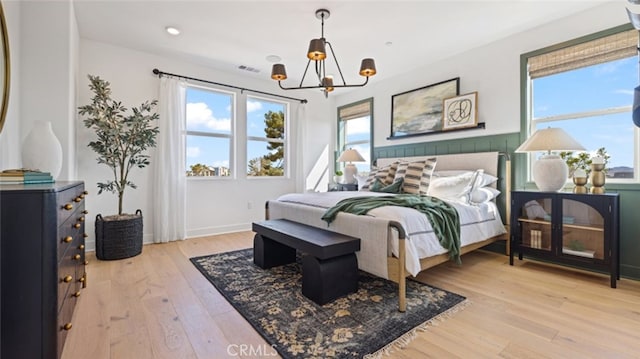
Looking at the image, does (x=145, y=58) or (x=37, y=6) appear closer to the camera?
(x=37, y=6)

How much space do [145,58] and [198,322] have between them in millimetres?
3623

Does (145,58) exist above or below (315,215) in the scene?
above

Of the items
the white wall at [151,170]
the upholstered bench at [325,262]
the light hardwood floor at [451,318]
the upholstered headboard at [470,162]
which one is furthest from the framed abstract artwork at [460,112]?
the upholstered bench at [325,262]

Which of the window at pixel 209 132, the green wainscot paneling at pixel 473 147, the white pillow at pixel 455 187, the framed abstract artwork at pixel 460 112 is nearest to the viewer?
the white pillow at pixel 455 187

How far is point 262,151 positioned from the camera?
502 cm

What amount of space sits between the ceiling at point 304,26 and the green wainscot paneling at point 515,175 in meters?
1.22

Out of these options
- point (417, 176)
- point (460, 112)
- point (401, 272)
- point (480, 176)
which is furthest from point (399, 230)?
point (460, 112)

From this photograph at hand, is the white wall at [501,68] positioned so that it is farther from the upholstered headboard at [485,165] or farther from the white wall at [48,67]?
the white wall at [48,67]

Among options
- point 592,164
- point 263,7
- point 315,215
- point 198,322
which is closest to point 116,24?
point 263,7

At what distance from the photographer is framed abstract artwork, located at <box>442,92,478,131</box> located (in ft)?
12.0

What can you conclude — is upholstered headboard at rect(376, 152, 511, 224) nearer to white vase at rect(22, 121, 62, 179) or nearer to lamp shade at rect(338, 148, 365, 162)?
lamp shade at rect(338, 148, 365, 162)

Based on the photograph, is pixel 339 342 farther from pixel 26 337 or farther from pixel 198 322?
pixel 26 337

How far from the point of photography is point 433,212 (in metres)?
2.31

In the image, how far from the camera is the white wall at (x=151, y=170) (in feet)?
11.5
